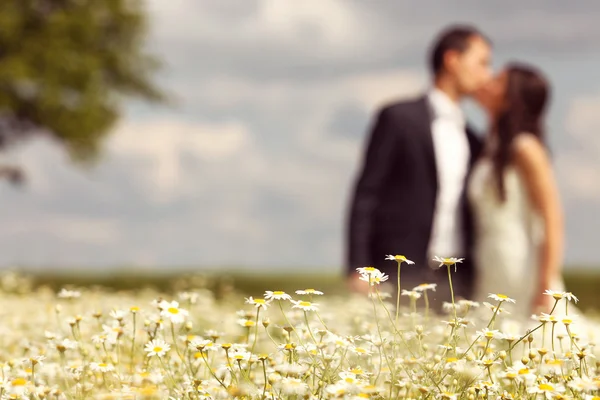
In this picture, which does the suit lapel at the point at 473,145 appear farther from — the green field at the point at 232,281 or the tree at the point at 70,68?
the tree at the point at 70,68

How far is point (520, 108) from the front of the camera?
5.83 metres

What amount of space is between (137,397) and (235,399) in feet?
1.23

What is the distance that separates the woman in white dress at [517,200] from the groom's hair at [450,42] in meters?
0.37

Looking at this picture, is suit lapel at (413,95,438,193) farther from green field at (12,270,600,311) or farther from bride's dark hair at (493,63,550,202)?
green field at (12,270,600,311)

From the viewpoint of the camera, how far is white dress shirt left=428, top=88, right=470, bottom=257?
5.64 metres

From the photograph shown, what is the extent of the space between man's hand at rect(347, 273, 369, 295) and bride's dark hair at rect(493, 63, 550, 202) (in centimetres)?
132

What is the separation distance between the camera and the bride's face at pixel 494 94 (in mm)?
5922

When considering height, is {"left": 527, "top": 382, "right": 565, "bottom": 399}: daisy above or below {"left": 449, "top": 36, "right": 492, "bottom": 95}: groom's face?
below

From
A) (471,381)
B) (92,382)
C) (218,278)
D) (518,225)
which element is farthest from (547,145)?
(218,278)

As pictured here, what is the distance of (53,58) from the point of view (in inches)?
663

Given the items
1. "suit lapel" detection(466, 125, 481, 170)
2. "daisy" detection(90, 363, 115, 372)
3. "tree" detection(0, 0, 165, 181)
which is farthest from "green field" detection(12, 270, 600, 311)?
"daisy" detection(90, 363, 115, 372)

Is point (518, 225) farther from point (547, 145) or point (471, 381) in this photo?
point (471, 381)

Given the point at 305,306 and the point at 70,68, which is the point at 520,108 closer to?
the point at 305,306

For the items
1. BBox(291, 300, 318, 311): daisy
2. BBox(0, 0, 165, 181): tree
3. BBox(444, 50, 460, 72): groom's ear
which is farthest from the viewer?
BBox(0, 0, 165, 181): tree
